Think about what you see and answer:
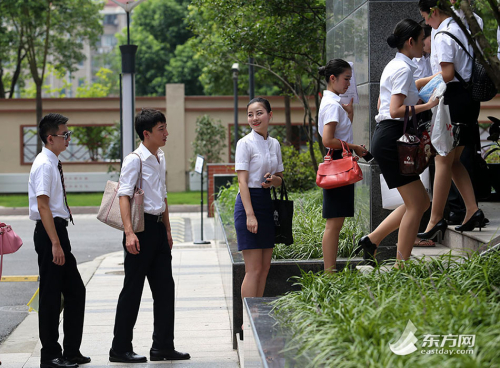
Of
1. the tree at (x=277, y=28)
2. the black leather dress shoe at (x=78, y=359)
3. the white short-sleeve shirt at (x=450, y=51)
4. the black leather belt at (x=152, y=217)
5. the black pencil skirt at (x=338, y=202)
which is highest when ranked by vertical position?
the tree at (x=277, y=28)

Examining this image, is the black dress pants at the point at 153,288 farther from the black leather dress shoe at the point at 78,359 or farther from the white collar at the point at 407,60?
the white collar at the point at 407,60

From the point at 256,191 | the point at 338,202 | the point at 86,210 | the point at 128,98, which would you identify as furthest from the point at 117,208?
the point at 86,210

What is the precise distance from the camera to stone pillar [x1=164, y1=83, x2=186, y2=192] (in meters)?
29.5

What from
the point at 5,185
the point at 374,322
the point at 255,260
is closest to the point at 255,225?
the point at 255,260

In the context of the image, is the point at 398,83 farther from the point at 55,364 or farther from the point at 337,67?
the point at 55,364

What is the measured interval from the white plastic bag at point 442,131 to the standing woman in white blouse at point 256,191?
1245 mm

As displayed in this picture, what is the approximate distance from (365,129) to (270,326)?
11.5 feet

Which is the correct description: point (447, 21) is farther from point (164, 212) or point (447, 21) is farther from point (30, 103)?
point (30, 103)

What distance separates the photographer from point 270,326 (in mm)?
3926

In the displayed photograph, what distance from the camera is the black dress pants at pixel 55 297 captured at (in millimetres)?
5301

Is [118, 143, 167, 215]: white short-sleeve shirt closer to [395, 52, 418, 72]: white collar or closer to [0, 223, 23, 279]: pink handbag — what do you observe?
[0, 223, 23, 279]: pink handbag

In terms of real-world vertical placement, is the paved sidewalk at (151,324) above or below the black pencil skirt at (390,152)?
below

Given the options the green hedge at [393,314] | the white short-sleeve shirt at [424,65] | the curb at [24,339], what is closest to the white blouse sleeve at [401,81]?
the green hedge at [393,314]

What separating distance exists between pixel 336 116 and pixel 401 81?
559 millimetres
